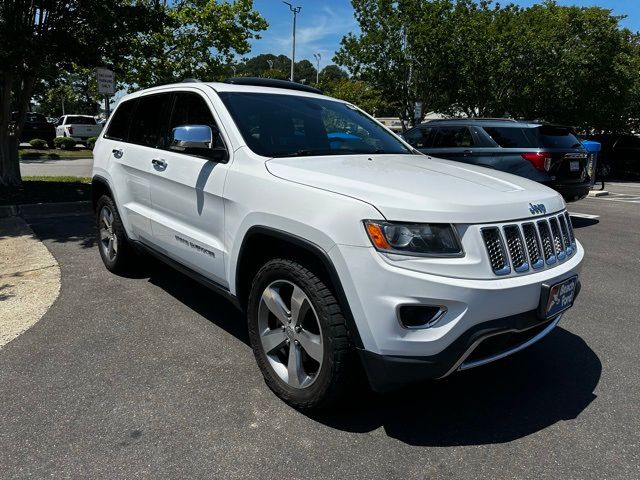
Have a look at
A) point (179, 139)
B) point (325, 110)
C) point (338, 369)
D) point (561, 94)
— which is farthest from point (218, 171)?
point (561, 94)

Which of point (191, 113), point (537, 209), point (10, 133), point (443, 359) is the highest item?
point (191, 113)

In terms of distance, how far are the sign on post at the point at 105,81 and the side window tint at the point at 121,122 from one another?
18.4 feet

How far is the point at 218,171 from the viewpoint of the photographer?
326 centimetres

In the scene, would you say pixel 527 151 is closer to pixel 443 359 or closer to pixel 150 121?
pixel 150 121

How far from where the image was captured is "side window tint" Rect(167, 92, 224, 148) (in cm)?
359

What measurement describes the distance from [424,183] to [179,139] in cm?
156

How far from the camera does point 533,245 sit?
2.65 metres

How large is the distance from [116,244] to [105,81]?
651cm

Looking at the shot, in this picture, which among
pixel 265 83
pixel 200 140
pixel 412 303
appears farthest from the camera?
pixel 265 83

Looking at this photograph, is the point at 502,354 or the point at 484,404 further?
the point at 484,404

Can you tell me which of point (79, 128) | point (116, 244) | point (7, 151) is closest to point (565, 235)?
point (116, 244)

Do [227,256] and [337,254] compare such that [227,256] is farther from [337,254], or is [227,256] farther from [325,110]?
[325,110]

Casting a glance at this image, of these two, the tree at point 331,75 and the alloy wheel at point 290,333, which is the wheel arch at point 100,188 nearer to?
the alloy wheel at point 290,333

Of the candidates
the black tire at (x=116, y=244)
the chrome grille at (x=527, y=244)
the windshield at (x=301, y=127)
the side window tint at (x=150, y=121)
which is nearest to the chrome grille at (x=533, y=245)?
the chrome grille at (x=527, y=244)
